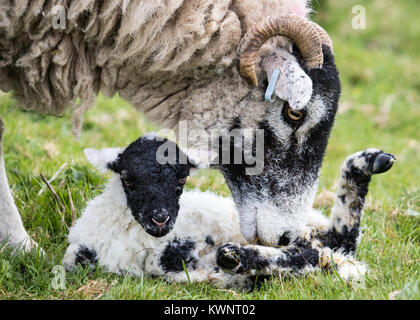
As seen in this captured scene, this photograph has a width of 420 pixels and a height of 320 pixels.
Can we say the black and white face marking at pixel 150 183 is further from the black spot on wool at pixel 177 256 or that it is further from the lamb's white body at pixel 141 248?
the black spot on wool at pixel 177 256

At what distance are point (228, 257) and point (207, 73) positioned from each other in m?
1.22

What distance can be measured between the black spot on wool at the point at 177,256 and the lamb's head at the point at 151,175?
305 millimetres

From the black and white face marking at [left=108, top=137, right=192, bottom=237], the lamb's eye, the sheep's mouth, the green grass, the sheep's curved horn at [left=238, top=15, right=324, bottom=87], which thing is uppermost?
the sheep's curved horn at [left=238, top=15, right=324, bottom=87]

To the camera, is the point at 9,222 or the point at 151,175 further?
the point at 9,222

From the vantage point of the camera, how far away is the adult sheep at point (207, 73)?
3693mm

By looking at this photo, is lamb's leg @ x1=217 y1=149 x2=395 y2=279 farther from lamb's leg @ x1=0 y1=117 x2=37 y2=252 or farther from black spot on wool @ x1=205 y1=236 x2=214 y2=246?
lamb's leg @ x1=0 y1=117 x2=37 y2=252

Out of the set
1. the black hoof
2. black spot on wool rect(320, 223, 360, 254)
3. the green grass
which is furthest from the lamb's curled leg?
the black hoof

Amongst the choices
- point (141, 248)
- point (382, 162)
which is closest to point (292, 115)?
point (382, 162)

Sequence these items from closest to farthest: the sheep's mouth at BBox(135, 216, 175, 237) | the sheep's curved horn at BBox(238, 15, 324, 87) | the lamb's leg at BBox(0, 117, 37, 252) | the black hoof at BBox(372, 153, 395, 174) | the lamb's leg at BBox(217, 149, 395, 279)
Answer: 1. the sheep's mouth at BBox(135, 216, 175, 237)
2. the lamb's leg at BBox(217, 149, 395, 279)
3. the sheep's curved horn at BBox(238, 15, 324, 87)
4. the black hoof at BBox(372, 153, 395, 174)
5. the lamb's leg at BBox(0, 117, 37, 252)

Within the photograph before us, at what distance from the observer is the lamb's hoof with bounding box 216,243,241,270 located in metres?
3.45

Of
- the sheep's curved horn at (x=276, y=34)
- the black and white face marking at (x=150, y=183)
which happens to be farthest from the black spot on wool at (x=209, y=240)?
the sheep's curved horn at (x=276, y=34)

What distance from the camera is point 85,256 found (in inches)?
146

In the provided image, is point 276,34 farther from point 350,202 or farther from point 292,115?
point 350,202
